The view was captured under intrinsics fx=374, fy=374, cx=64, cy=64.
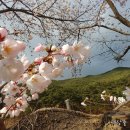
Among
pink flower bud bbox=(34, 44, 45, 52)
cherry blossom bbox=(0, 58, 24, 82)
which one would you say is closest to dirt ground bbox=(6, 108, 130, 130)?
pink flower bud bbox=(34, 44, 45, 52)

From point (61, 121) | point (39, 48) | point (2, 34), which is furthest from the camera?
point (61, 121)

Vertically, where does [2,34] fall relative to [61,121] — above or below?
above

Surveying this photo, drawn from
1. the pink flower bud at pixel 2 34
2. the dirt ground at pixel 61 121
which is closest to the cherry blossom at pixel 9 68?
the pink flower bud at pixel 2 34

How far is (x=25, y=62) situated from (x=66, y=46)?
0.25 meters

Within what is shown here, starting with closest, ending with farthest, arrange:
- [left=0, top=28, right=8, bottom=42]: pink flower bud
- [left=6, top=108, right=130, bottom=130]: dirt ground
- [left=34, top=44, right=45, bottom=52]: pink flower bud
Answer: [left=0, top=28, right=8, bottom=42]: pink flower bud, [left=34, top=44, right=45, bottom=52]: pink flower bud, [left=6, top=108, right=130, bottom=130]: dirt ground

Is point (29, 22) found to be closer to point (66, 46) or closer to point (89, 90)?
point (89, 90)

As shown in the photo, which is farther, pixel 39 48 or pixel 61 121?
pixel 61 121

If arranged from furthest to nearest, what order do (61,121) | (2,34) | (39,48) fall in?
1. (61,121)
2. (39,48)
3. (2,34)

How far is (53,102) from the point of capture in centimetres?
1092

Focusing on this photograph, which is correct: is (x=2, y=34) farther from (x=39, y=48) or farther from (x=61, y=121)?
(x=61, y=121)

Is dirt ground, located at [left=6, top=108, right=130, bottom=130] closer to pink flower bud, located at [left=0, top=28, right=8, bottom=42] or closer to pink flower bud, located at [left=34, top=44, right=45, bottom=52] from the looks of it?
pink flower bud, located at [left=34, top=44, right=45, bottom=52]

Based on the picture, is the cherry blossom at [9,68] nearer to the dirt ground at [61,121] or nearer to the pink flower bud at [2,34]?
the pink flower bud at [2,34]

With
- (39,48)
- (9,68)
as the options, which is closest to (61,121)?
(39,48)

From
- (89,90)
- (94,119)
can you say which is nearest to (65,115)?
(94,119)
